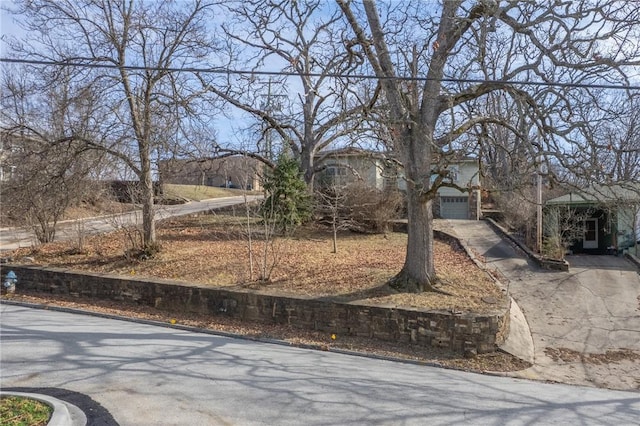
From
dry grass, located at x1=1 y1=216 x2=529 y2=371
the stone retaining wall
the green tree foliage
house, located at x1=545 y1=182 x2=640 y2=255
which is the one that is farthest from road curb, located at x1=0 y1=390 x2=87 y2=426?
house, located at x1=545 y1=182 x2=640 y2=255

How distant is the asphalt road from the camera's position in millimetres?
4988

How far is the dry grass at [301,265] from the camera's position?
33.0 feet

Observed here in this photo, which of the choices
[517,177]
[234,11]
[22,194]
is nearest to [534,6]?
[517,177]

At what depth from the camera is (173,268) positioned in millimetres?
12477

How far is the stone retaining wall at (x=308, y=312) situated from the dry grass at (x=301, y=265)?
13.2 inches

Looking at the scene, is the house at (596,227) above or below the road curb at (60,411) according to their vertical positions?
above

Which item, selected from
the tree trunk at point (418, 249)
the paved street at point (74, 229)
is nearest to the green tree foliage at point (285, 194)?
the paved street at point (74, 229)

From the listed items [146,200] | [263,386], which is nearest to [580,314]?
[263,386]

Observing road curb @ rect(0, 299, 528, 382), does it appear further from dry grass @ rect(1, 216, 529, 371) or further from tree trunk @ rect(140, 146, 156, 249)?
tree trunk @ rect(140, 146, 156, 249)

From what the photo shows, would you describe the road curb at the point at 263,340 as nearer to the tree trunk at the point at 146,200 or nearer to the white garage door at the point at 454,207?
the tree trunk at the point at 146,200

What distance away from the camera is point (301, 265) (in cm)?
1298

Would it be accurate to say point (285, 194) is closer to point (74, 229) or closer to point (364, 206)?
point (364, 206)

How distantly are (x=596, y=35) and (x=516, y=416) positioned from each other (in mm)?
7521

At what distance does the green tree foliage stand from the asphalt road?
9.55m
